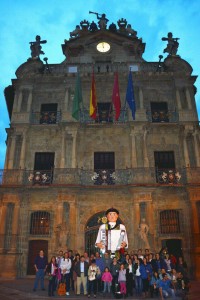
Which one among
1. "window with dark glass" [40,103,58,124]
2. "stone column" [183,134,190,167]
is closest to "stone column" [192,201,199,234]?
"stone column" [183,134,190,167]

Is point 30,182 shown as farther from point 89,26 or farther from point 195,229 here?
point 89,26

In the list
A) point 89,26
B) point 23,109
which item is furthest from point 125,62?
point 23,109

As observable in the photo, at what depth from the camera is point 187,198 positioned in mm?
16844

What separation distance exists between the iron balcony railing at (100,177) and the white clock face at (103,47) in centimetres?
1059

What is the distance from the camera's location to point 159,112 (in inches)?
774

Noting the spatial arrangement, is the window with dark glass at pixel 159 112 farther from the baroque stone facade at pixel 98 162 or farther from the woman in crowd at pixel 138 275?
the woman in crowd at pixel 138 275

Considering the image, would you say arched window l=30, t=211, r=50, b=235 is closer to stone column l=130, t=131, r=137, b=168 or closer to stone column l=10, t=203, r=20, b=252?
stone column l=10, t=203, r=20, b=252

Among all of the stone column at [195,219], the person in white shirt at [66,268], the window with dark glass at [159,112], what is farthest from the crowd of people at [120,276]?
the window with dark glass at [159,112]

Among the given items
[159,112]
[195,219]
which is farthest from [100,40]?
[195,219]

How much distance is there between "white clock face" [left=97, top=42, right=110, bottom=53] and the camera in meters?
22.8

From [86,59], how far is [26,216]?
42.0 feet

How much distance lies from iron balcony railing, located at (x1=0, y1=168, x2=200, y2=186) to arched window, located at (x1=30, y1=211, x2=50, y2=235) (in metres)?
1.79

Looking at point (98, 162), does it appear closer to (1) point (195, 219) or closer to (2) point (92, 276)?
(1) point (195, 219)

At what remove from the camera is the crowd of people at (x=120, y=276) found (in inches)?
357
